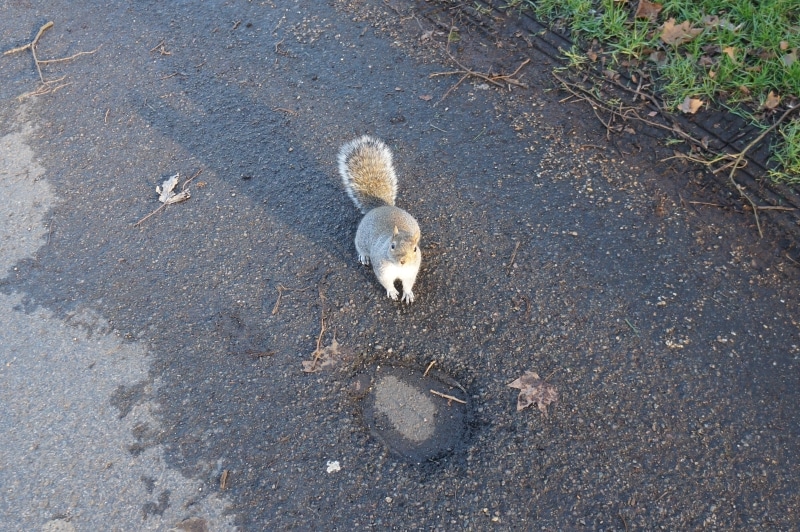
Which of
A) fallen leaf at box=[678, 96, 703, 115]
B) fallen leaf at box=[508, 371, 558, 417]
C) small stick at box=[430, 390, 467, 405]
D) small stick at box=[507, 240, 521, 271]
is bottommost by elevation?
small stick at box=[430, 390, 467, 405]

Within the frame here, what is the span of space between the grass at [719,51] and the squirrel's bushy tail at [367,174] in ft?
5.32

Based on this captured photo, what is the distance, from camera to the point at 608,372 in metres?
2.78

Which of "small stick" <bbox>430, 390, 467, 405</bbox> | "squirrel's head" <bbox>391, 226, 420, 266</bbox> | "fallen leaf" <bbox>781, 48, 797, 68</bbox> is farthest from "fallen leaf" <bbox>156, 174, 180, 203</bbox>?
"fallen leaf" <bbox>781, 48, 797, 68</bbox>

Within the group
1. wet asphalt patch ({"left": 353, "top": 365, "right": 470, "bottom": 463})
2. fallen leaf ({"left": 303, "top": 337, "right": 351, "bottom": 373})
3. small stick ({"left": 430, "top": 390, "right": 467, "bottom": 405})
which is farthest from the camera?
fallen leaf ({"left": 303, "top": 337, "right": 351, "bottom": 373})

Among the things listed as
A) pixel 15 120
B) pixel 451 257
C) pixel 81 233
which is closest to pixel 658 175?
pixel 451 257

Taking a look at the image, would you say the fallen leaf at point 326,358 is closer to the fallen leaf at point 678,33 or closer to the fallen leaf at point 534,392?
the fallen leaf at point 534,392

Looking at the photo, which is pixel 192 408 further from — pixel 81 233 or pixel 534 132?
pixel 534 132

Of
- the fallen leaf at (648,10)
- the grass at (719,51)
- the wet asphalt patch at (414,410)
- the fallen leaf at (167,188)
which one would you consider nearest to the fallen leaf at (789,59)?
the grass at (719,51)

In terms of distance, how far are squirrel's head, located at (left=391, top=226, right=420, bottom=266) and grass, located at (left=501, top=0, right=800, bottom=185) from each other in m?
2.03

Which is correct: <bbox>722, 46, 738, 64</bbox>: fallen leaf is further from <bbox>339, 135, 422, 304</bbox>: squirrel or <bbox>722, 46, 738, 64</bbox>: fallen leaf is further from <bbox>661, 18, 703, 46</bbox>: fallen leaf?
<bbox>339, 135, 422, 304</bbox>: squirrel

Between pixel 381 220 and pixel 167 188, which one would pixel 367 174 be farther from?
pixel 167 188

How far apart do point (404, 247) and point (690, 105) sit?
2.12m

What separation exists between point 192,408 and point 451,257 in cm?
156

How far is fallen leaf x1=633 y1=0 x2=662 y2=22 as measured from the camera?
12.9 ft
